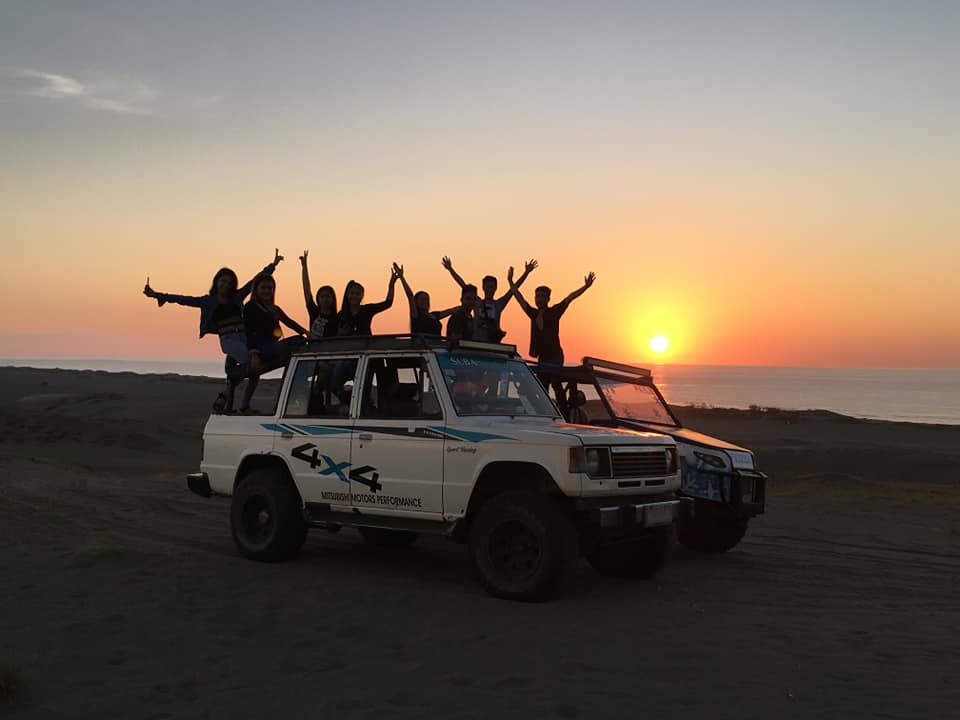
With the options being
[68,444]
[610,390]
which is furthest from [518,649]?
[68,444]

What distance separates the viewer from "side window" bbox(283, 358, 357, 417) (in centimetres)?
905

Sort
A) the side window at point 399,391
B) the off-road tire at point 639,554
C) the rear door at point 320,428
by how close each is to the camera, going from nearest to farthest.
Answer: the side window at point 399,391, the off-road tire at point 639,554, the rear door at point 320,428

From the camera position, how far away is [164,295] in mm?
10688

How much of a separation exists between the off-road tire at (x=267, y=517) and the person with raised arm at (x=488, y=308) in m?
3.76

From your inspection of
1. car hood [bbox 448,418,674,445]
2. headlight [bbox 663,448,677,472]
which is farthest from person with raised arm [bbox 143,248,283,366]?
headlight [bbox 663,448,677,472]

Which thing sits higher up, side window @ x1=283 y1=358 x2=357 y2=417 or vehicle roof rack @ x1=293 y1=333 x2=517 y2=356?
vehicle roof rack @ x1=293 y1=333 x2=517 y2=356

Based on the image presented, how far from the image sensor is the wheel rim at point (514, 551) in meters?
7.62

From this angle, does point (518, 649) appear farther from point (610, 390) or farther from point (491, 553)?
point (610, 390)

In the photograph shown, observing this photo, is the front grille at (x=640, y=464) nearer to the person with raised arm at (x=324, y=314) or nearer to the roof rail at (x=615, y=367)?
the roof rail at (x=615, y=367)

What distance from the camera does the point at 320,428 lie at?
9.00m

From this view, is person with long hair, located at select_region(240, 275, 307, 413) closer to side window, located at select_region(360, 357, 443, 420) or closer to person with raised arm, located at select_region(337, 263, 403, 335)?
person with raised arm, located at select_region(337, 263, 403, 335)

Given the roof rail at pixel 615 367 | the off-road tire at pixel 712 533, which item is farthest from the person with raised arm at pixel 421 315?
the off-road tire at pixel 712 533

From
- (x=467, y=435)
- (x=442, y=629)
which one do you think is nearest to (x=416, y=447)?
(x=467, y=435)

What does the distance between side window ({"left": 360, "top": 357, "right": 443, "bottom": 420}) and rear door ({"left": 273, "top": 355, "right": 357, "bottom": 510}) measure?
10.1 inches
